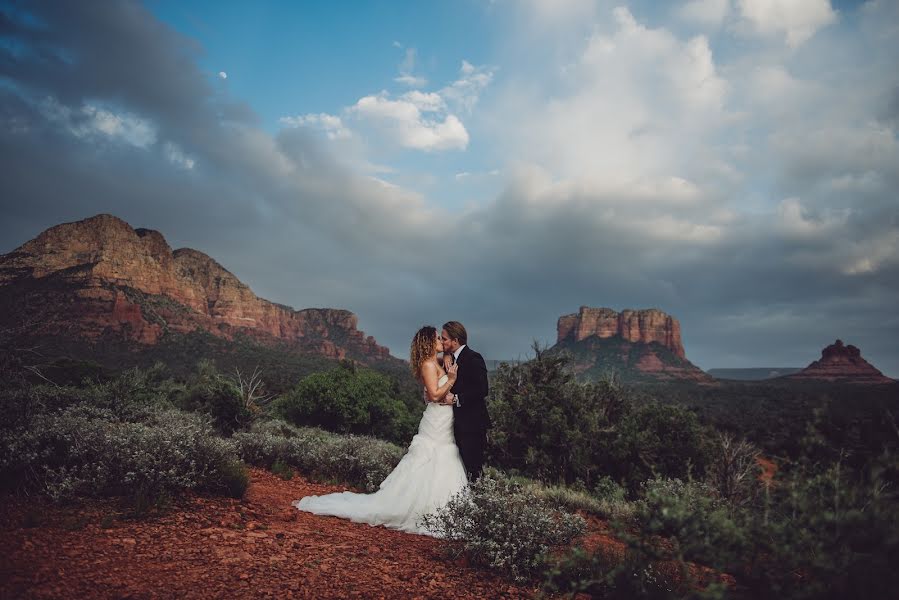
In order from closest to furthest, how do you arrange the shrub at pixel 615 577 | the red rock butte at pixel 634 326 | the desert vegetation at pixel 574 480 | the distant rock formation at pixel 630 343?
1. the desert vegetation at pixel 574 480
2. the shrub at pixel 615 577
3. the distant rock formation at pixel 630 343
4. the red rock butte at pixel 634 326

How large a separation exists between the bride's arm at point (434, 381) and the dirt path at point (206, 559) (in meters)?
1.72

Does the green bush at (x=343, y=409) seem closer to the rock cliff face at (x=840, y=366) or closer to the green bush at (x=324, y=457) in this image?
the green bush at (x=324, y=457)

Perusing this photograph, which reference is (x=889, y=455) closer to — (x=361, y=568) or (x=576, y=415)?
(x=361, y=568)

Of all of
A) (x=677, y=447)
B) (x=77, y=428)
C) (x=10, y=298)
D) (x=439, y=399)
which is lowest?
(x=677, y=447)

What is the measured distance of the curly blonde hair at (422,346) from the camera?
19.8 ft

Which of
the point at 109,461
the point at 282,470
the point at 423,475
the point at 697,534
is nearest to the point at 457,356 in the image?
the point at 423,475

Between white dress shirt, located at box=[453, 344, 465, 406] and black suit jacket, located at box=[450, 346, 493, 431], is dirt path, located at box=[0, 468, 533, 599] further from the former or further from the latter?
white dress shirt, located at box=[453, 344, 465, 406]

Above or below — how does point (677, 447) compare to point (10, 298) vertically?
below

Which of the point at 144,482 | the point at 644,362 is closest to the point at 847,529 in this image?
the point at 144,482

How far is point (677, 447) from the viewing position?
14172mm

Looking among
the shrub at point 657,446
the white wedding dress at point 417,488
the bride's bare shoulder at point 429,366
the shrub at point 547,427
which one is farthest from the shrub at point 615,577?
the shrub at point 657,446

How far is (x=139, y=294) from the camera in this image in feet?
228

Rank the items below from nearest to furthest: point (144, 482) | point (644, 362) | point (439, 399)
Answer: point (144, 482) → point (439, 399) → point (644, 362)

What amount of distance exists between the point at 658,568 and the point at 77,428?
6718 mm
